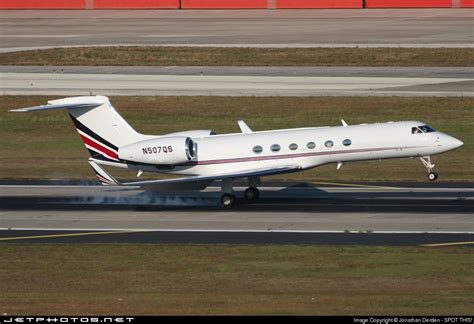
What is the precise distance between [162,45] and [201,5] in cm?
3436

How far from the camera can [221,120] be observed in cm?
6031

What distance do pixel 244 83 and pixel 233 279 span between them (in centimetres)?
4035

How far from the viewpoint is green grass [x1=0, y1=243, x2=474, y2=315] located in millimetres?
25938

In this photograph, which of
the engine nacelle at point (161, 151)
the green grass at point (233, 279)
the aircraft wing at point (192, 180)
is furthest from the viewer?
the engine nacelle at point (161, 151)

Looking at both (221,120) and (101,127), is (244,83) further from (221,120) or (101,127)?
(101,127)

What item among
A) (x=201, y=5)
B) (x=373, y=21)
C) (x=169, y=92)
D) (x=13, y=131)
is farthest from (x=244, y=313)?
(x=201, y=5)

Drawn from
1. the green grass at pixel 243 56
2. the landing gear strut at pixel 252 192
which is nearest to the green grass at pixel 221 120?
the landing gear strut at pixel 252 192

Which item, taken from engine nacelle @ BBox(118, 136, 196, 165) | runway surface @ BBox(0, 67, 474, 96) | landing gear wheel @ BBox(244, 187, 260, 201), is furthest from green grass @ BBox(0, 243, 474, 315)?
runway surface @ BBox(0, 67, 474, 96)

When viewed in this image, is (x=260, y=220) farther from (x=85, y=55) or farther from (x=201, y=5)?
(x=201, y=5)

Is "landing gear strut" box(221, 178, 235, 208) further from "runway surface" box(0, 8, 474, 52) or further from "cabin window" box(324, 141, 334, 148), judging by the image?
"runway surface" box(0, 8, 474, 52)

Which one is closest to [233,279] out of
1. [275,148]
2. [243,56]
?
[275,148]

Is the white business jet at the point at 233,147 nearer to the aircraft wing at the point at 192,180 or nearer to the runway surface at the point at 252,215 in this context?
the aircraft wing at the point at 192,180

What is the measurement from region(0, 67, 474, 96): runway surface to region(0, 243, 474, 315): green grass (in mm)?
32919

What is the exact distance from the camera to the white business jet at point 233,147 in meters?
40.7
